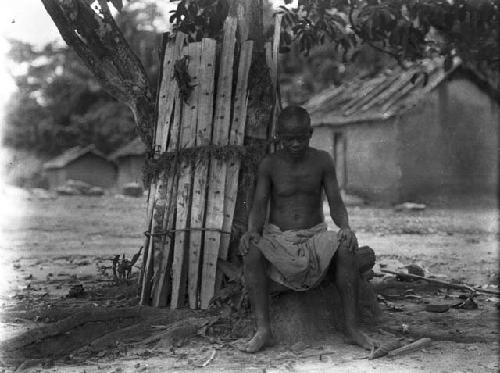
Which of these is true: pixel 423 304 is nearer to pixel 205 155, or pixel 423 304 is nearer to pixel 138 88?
pixel 205 155

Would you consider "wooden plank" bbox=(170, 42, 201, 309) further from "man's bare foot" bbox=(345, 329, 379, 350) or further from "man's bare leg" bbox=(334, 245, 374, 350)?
"man's bare foot" bbox=(345, 329, 379, 350)

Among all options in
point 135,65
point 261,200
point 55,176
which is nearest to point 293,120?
point 261,200

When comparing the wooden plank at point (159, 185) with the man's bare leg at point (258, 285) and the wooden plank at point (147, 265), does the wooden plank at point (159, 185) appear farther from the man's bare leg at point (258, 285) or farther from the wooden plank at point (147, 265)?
the man's bare leg at point (258, 285)

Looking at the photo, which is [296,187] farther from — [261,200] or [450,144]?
[450,144]

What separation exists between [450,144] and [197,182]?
605 inches

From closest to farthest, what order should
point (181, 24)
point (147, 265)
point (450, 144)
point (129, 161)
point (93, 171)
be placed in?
point (147, 265)
point (181, 24)
point (450, 144)
point (129, 161)
point (93, 171)

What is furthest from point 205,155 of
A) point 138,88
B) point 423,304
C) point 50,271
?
point 50,271

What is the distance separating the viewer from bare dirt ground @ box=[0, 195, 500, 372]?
3.66 meters

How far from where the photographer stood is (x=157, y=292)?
15.8 feet

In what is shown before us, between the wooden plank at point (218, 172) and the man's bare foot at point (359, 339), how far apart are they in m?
1.11

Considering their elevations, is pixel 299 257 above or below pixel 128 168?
below

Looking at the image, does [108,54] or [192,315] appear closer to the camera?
[192,315]

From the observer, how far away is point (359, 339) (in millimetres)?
3928

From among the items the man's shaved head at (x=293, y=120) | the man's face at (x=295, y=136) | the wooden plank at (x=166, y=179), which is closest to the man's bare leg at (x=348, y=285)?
the man's face at (x=295, y=136)
